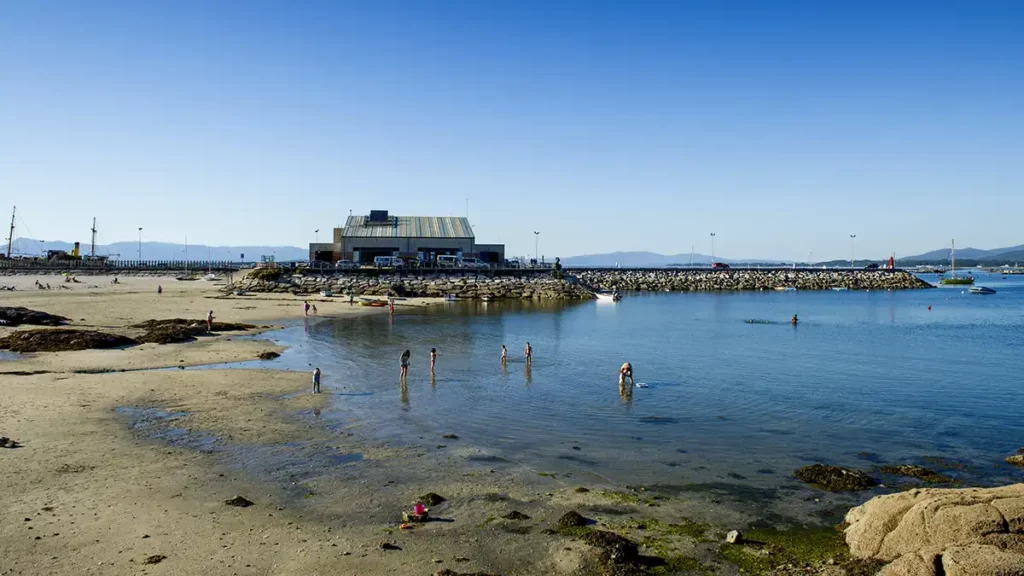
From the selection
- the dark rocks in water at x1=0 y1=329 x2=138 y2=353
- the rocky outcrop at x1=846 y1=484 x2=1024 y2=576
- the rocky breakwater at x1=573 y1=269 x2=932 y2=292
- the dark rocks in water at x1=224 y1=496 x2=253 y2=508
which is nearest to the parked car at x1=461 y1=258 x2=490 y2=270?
the rocky breakwater at x1=573 y1=269 x2=932 y2=292

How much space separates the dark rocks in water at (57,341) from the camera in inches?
1316

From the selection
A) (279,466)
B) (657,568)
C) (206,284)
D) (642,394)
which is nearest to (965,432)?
(642,394)

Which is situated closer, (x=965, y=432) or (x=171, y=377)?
(x=965, y=432)

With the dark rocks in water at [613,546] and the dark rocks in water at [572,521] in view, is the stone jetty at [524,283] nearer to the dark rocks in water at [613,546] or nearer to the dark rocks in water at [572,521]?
the dark rocks in water at [572,521]

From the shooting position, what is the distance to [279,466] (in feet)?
54.6

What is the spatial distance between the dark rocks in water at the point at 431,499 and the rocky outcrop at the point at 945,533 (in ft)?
26.5

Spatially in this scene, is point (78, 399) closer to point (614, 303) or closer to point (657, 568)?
point (657, 568)

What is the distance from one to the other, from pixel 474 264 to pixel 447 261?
4.17m

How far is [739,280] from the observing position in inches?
5010

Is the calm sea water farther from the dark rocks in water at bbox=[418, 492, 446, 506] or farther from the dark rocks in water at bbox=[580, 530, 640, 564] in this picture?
the dark rocks in water at bbox=[580, 530, 640, 564]

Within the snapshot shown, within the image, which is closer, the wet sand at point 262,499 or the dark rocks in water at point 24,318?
the wet sand at point 262,499

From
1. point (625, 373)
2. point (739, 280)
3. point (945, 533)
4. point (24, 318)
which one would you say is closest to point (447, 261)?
point (739, 280)

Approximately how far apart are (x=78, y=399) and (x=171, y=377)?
16.6 feet

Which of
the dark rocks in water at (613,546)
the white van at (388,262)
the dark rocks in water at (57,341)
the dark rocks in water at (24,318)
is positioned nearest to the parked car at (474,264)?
the white van at (388,262)
